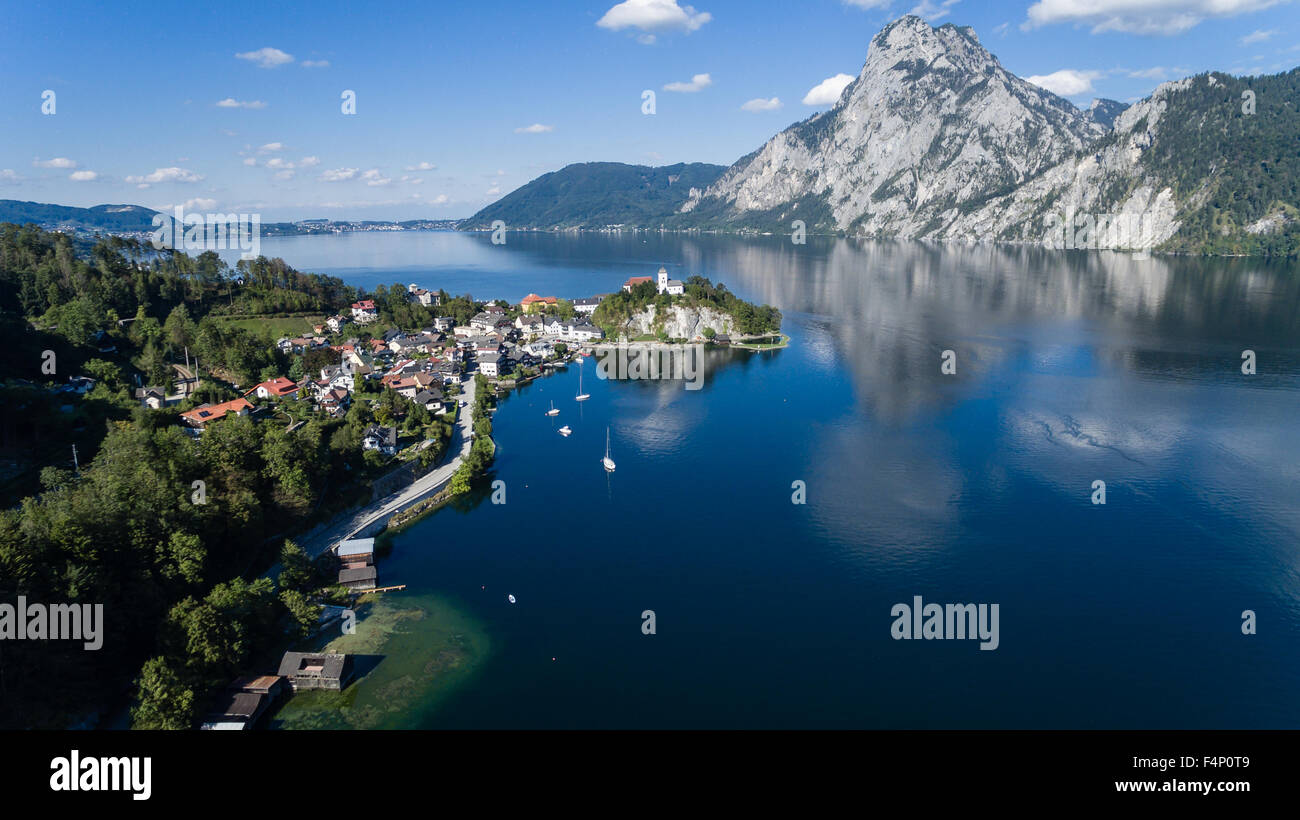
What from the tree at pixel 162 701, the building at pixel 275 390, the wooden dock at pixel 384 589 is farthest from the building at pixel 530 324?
the tree at pixel 162 701

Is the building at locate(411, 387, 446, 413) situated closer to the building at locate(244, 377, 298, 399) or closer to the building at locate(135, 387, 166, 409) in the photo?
the building at locate(244, 377, 298, 399)

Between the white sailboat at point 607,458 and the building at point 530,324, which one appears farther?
the building at point 530,324

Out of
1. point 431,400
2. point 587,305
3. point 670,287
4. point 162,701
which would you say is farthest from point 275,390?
point 670,287

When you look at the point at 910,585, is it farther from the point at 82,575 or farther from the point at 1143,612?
the point at 82,575

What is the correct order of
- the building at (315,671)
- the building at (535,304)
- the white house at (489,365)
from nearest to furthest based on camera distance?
1. the building at (315,671)
2. the white house at (489,365)
3. the building at (535,304)

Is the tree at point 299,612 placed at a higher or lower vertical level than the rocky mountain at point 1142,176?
lower

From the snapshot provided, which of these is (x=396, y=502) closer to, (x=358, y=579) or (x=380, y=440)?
(x=380, y=440)

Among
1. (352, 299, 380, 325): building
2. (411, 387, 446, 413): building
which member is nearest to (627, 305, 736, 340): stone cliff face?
(411, 387, 446, 413): building

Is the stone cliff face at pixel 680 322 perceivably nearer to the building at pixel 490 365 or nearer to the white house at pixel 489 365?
the building at pixel 490 365
